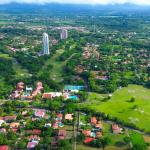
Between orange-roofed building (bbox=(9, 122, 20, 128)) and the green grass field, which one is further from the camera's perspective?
the green grass field

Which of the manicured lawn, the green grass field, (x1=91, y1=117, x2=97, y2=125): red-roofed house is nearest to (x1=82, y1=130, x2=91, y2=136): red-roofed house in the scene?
(x1=91, y1=117, x2=97, y2=125): red-roofed house

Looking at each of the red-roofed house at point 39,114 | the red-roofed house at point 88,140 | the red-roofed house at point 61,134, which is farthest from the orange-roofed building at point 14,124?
the red-roofed house at point 88,140

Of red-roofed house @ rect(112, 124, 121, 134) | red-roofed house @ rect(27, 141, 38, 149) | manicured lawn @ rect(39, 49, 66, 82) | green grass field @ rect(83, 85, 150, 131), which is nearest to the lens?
red-roofed house @ rect(27, 141, 38, 149)

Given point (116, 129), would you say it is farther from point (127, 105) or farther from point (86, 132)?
point (127, 105)

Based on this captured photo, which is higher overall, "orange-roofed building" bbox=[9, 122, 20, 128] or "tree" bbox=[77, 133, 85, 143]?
"tree" bbox=[77, 133, 85, 143]

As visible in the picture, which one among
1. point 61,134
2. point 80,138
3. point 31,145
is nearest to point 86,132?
point 80,138

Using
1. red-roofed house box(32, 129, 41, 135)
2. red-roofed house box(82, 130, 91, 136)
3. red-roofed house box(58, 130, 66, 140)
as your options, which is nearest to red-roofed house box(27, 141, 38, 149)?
red-roofed house box(32, 129, 41, 135)

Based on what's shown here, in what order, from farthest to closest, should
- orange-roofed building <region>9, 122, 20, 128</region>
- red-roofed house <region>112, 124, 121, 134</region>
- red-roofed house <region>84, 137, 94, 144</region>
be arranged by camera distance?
orange-roofed building <region>9, 122, 20, 128</region> → red-roofed house <region>112, 124, 121, 134</region> → red-roofed house <region>84, 137, 94, 144</region>

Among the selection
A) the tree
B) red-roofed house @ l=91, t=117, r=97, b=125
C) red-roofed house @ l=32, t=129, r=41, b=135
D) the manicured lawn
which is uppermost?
the tree

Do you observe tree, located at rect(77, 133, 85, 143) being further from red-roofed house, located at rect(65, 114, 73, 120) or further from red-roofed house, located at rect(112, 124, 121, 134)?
red-roofed house, located at rect(65, 114, 73, 120)

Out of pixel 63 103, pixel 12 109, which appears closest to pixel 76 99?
pixel 63 103
